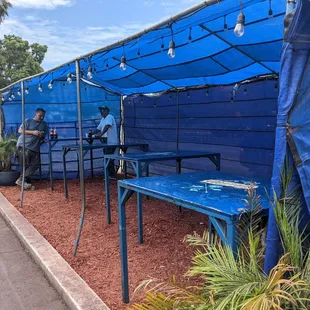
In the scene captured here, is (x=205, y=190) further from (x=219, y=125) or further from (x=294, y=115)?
(x=219, y=125)

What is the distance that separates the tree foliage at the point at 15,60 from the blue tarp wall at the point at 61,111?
54.3ft

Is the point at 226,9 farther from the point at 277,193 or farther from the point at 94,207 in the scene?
the point at 94,207

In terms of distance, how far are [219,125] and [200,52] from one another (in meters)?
2.08

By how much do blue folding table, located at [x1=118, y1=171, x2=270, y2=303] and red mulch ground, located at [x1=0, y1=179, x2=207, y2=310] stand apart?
613 millimetres

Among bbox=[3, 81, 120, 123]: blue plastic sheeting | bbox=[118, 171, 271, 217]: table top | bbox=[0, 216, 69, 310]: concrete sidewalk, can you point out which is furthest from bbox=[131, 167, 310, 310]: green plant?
bbox=[3, 81, 120, 123]: blue plastic sheeting

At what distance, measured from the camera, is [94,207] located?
6469 millimetres

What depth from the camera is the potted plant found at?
8.66 meters

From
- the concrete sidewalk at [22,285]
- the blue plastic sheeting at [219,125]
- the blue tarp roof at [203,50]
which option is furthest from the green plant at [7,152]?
the concrete sidewalk at [22,285]

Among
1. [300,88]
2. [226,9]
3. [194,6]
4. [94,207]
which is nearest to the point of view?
[300,88]

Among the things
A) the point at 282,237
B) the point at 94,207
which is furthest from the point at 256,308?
the point at 94,207

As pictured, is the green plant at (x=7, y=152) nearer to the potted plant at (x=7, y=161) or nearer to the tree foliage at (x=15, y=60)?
the potted plant at (x=7, y=161)

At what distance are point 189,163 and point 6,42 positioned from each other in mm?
23424

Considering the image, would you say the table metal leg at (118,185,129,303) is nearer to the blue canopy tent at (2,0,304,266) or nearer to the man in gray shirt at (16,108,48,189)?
the blue canopy tent at (2,0,304,266)

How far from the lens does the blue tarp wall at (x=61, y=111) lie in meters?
9.13
